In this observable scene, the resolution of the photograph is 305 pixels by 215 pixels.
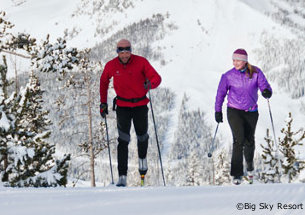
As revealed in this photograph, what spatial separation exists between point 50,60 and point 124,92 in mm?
3719

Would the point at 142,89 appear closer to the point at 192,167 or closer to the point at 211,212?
the point at 211,212

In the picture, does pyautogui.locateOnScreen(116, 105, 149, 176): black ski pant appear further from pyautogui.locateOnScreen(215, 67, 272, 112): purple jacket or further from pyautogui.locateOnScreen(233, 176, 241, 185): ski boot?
pyautogui.locateOnScreen(233, 176, 241, 185): ski boot

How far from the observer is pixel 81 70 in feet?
62.9

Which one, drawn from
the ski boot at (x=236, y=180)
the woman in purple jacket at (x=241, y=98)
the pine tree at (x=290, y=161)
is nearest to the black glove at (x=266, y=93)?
the woman in purple jacket at (x=241, y=98)

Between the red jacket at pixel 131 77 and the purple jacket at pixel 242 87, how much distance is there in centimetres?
126

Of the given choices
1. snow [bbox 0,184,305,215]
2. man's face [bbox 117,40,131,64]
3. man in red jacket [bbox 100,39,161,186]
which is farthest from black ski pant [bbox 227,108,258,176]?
snow [bbox 0,184,305,215]

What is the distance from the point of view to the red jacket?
640 cm

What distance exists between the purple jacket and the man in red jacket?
1219mm

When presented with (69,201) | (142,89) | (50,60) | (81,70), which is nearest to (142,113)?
(142,89)

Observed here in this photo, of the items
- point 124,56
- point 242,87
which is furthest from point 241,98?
point 124,56

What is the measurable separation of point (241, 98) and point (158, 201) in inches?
136

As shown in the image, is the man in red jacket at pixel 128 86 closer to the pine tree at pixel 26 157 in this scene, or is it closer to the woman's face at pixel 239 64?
the woman's face at pixel 239 64

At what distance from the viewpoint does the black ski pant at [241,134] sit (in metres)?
6.92

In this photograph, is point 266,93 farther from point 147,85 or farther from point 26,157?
point 26,157
